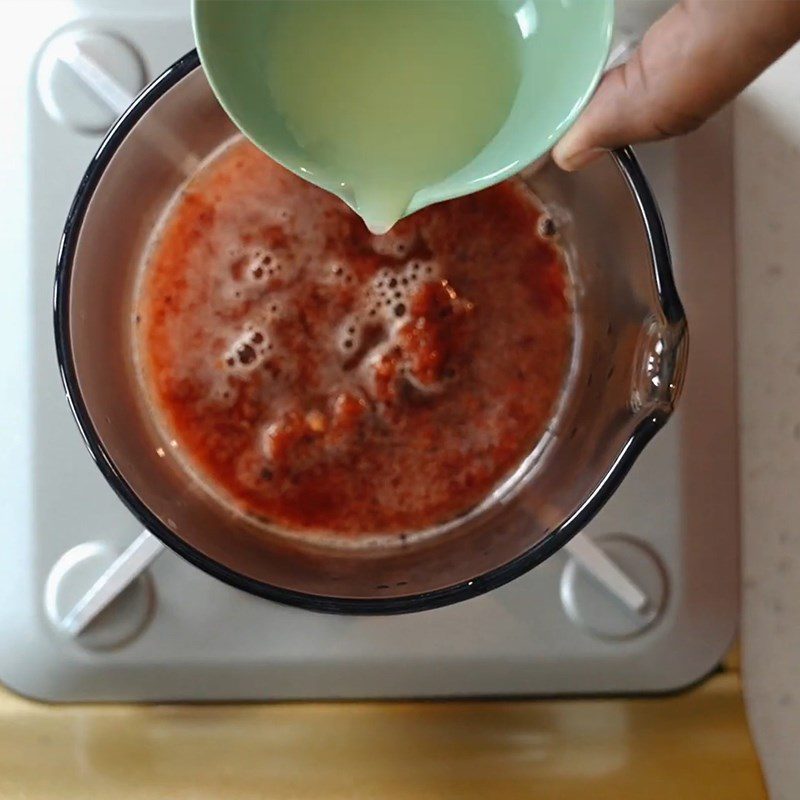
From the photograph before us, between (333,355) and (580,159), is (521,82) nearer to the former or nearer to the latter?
(580,159)

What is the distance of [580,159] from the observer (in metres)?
0.59

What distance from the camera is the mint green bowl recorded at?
49 cm

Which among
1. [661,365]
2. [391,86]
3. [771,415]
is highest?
[391,86]

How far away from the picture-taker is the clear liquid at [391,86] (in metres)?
0.54

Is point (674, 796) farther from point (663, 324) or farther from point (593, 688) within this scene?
point (663, 324)

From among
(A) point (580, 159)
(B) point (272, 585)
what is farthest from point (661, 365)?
(B) point (272, 585)

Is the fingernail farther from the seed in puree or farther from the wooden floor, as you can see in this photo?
the wooden floor

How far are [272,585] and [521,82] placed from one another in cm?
34

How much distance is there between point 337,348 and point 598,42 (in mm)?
278

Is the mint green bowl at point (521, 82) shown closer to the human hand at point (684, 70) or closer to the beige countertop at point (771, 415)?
the human hand at point (684, 70)

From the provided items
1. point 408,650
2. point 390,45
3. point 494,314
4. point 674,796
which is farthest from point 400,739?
point 390,45

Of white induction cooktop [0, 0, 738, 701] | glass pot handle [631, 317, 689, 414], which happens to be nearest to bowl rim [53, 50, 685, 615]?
glass pot handle [631, 317, 689, 414]

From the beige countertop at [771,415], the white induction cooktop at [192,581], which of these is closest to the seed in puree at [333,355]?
the white induction cooktop at [192,581]

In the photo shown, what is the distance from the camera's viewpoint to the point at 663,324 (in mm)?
573
